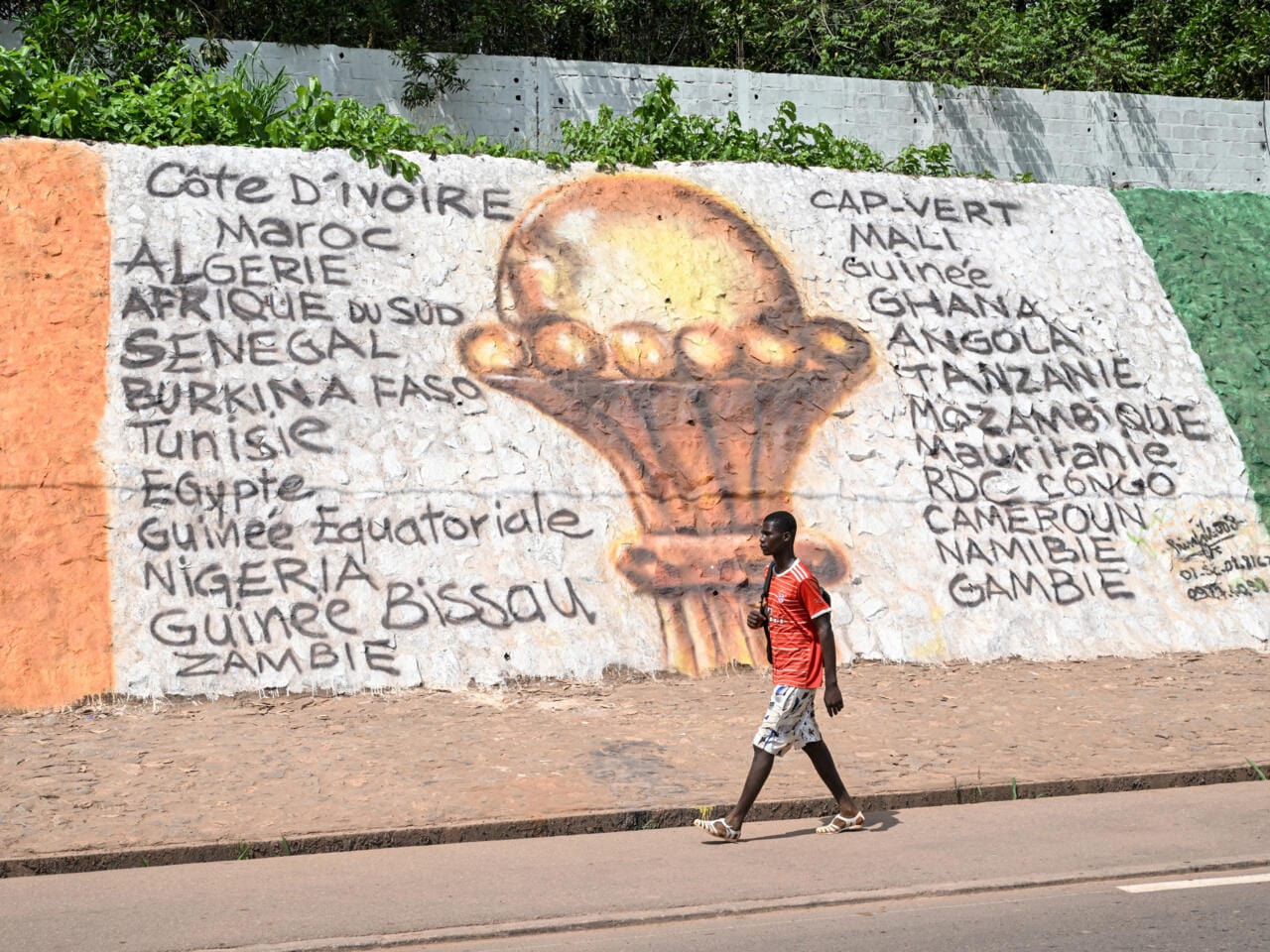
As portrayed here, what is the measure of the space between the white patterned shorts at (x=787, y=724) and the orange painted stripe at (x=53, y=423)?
4.35 metres

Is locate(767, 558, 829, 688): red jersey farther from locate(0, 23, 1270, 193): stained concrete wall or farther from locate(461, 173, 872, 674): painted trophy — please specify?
locate(0, 23, 1270, 193): stained concrete wall

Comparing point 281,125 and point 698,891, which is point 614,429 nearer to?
point 281,125

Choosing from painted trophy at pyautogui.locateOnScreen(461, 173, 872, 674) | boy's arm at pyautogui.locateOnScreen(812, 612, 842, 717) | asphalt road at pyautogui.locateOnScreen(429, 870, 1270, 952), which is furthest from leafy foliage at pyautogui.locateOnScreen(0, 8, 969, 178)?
asphalt road at pyautogui.locateOnScreen(429, 870, 1270, 952)

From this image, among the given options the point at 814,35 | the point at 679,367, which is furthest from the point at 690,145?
the point at 814,35

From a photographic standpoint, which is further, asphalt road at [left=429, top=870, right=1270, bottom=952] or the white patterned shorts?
the white patterned shorts

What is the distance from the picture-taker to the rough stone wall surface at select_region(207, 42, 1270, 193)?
49.9ft

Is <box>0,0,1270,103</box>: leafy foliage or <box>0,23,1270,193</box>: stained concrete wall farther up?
<box>0,0,1270,103</box>: leafy foliage

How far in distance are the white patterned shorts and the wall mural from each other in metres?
3.07

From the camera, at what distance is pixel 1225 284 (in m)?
12.7

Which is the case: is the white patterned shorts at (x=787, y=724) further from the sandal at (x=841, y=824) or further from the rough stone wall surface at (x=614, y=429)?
the rough stone wall surface at (x=614, y=429)

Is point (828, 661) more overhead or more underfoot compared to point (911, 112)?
more underfoot

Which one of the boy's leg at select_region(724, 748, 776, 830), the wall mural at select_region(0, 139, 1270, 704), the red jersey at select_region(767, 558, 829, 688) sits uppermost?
the wall mural at select_region(0, 139, 1270, 704)

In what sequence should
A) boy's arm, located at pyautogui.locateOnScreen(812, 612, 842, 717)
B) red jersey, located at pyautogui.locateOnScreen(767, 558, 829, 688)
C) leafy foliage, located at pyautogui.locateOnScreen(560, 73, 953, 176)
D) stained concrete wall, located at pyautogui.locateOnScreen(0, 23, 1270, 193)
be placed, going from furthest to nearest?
1. stained concrete wall, located at pyautogui.locateOnScreen(0, 23, 1270, 193)
2. leafy foliage, located at pyautogui.locateOnScreen(560, 73, 953, 176)
3. red jersey, located at pyautogui.locateOnScreen(767, 558, 829, 688)
4. boy's arm, located at pyautogui.locateOnScreen(812, 612, 842, 717)

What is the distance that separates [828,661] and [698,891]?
1286 mm
